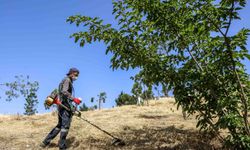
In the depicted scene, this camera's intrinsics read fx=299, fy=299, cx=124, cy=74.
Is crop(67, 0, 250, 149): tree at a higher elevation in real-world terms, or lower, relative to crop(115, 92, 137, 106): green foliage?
lower

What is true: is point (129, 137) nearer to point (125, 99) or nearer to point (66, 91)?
point (66, 91)

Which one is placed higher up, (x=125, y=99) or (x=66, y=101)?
(x=125, y=99)

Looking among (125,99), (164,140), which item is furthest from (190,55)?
(125,99)

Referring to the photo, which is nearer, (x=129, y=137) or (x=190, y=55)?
(x=190, y=55)

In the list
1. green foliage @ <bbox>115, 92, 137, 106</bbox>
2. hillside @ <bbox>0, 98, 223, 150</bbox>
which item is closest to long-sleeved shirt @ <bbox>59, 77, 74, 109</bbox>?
hillside @ <bbox>0, 98, 223, 150</bbox>

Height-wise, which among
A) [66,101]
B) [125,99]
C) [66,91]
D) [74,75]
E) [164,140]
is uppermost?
[125,99]

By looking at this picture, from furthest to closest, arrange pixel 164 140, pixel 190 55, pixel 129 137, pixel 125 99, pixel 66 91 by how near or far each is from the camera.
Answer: pixel 125 99
pixel 129 137
pixel 164 140
pixel 66 91
pixel 190 55

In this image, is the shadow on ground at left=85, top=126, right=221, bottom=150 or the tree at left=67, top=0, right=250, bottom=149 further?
the shadow on ground at left=85, top=126, right=221, bottom=150

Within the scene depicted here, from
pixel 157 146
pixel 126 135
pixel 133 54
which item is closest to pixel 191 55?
pixel 133 54

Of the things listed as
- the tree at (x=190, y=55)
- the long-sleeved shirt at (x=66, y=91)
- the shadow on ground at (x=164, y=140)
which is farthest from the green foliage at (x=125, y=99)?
the tree at (x=190, y=55)

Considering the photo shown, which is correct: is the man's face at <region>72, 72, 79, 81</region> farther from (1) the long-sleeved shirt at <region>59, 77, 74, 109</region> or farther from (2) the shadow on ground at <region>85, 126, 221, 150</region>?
(2) the shadow on ground at <region>85, 126, 221, 150</region>

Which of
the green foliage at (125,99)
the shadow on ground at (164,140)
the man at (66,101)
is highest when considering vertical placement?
the green foliage at (125,99)

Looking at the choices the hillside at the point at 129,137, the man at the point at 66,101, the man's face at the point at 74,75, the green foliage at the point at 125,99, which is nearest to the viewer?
the man at the point at 66,101

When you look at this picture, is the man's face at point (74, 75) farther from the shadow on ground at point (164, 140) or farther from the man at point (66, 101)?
the shadow on ground at point (164, 140)
